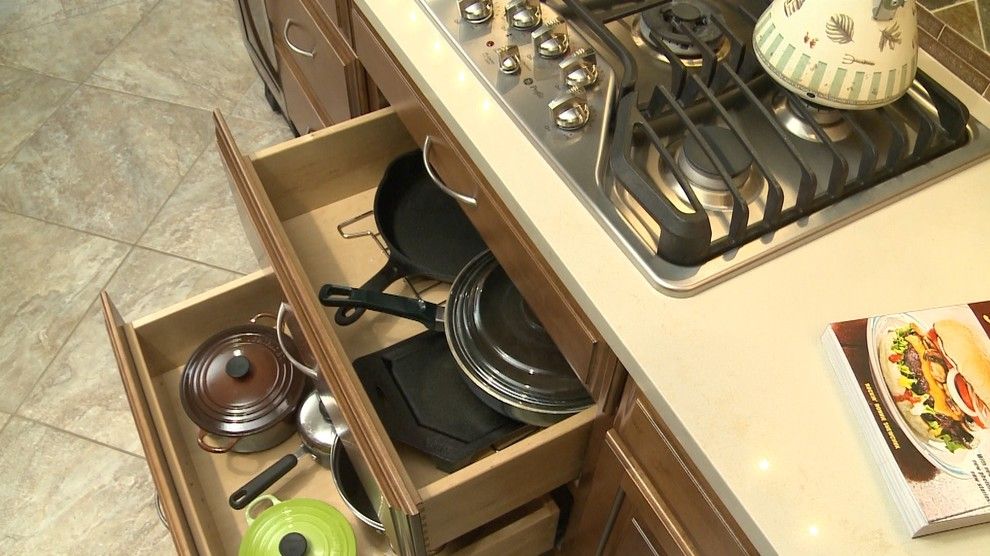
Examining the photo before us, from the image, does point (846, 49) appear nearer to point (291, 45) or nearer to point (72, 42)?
point (291, 45)

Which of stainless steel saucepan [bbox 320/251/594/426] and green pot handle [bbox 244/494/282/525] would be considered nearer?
stainless steel saucepan [bbox 320/251/594/426]

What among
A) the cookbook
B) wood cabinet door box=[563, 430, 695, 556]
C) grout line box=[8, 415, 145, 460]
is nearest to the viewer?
the cookbook

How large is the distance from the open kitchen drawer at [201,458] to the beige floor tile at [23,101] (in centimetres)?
112

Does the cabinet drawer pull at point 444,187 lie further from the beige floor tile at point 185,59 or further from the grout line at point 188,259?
the beige floor tile at point 185,59

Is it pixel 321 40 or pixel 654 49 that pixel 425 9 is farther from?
pixel 321 40

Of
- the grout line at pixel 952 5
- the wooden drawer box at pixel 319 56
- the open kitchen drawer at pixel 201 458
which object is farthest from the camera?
the wooden drawer box at pixel 319 56

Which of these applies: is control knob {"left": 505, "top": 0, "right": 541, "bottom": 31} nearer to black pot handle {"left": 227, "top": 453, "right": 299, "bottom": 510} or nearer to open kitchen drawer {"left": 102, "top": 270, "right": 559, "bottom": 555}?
open kitchen drawer {"left": 102, "top": 270, "right": 559, "bottom": 555}

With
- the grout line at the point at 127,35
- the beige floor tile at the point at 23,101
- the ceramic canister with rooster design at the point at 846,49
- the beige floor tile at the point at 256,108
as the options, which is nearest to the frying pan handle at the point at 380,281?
the ceramic canister with rooster design at the point at 846,49

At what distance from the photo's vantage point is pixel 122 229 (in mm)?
1884

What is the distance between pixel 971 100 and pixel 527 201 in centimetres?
52

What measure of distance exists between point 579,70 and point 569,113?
0.07m

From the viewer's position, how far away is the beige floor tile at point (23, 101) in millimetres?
2070

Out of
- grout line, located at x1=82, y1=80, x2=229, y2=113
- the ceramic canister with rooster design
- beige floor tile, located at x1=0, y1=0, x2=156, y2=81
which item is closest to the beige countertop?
the ceramic canister with rooster design

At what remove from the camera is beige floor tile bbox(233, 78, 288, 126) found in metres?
2.12
